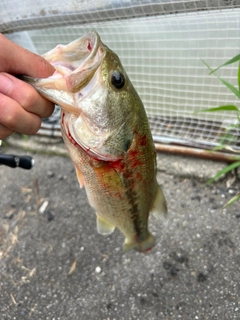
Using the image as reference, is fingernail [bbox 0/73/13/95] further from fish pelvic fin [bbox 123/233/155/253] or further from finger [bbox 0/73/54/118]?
fish pelvic fin [bbox 123/233/155/253]

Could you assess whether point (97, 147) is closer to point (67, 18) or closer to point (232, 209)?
point (67, 18)

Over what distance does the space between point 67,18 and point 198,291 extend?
1826 millimetres

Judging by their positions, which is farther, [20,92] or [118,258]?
[118,258]

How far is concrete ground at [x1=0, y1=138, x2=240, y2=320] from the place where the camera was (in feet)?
7.83

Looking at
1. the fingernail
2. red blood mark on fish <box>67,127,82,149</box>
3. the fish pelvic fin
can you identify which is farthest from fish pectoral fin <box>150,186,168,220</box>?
the fingernail

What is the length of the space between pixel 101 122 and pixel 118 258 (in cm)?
148

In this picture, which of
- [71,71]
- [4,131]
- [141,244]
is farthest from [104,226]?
[71,71]

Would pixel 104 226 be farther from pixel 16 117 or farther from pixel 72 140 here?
pixel 16 117

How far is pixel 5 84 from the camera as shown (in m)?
1.25

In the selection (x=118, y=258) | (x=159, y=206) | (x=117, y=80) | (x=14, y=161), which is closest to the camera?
(x=117, y=80)

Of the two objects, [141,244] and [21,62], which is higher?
[21,62]

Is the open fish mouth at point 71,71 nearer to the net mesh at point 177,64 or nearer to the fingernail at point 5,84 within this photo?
the fingernail at point 5,84

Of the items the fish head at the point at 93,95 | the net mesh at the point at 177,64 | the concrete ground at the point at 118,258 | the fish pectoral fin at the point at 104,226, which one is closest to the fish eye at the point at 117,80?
the fish head at the point at 93,95

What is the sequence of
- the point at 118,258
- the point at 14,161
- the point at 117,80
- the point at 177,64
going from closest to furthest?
the point at 117,80 → the point at 14,161 → the point at 118,258 → the point at 177,64
